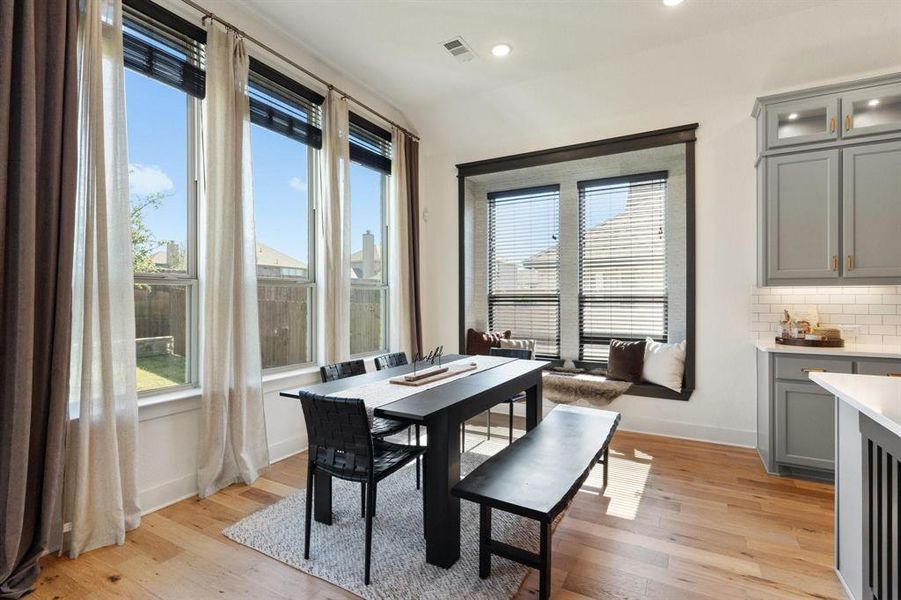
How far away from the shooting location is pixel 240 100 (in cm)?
306

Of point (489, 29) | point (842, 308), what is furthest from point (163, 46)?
point (842, 308)

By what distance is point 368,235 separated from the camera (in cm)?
455

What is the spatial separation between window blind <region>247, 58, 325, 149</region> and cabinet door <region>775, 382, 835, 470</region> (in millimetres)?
4098

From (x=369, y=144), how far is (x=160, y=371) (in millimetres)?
2814

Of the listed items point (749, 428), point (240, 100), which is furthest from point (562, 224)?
point (240, 100)

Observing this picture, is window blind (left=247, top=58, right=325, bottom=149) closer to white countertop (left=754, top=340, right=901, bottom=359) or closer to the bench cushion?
the bench cushion

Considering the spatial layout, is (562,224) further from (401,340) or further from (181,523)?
(181,523)

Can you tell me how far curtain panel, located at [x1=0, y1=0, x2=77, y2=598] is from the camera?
1897mm

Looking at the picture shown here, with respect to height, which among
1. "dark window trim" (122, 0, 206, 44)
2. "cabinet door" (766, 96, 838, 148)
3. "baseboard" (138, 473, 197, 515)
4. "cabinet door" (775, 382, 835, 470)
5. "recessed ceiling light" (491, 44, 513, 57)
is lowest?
"baseboard" (138, 473, 197, 515)

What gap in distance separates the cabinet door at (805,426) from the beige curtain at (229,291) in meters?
3.67

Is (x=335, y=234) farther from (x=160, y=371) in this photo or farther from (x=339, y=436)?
(x=339, y=436)

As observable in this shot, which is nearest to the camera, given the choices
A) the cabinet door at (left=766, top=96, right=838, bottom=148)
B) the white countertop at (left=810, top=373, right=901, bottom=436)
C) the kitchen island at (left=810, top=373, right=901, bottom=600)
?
the white countertop at (left=810, top=373, right=901, bottom=436)

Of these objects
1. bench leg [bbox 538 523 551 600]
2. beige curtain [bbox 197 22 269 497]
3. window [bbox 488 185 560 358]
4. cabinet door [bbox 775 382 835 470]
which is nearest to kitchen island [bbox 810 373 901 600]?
bench leg [bbox 538 523 551 600]

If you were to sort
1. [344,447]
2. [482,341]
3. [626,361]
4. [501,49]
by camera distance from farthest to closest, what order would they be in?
[482,341] → [626,361] → [501,49] → [344,447]
